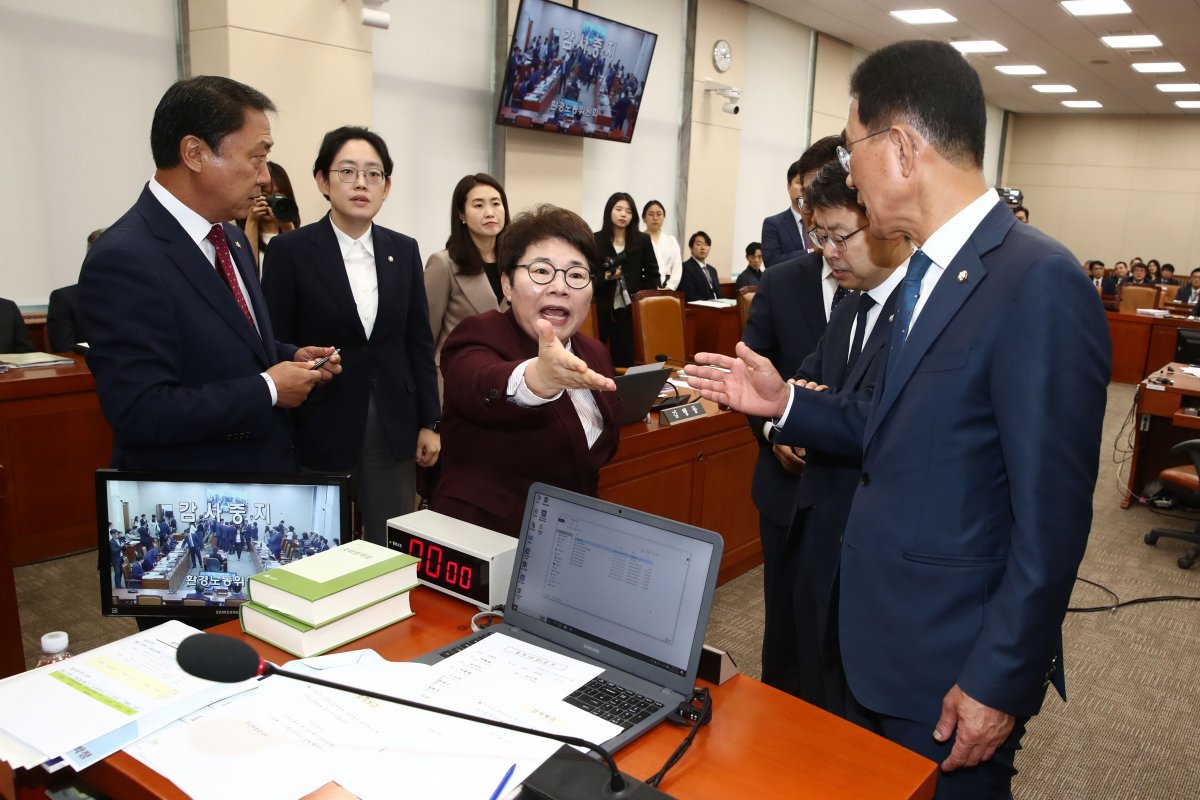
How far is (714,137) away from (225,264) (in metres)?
7.59

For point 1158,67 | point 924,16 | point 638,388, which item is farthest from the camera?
point 1158,67

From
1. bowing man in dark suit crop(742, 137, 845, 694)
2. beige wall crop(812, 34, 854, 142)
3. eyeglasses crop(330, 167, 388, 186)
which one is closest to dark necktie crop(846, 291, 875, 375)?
bowing man in dark suit crop(742, 137, 845, 694)

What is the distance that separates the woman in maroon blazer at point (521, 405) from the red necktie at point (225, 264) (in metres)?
0.51

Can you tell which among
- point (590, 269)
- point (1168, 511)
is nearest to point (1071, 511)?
point (590, 269)

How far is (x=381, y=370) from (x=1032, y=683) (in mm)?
1968

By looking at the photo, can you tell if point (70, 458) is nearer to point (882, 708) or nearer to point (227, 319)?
point (227, 319)

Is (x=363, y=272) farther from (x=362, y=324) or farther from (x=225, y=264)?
Result: (x=225, y=264)

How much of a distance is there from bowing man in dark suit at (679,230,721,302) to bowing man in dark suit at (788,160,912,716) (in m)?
6.07

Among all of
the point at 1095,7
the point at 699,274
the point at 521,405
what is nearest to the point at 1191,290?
the point at 1095,7

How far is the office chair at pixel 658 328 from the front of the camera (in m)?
4.33

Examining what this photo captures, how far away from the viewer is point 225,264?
1977 millimetres

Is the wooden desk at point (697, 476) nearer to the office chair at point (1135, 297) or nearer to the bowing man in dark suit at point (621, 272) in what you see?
the bowing man in dark suit at point (621, 272)

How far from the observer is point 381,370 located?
2.64 m

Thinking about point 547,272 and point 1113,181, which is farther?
point 1113,181
